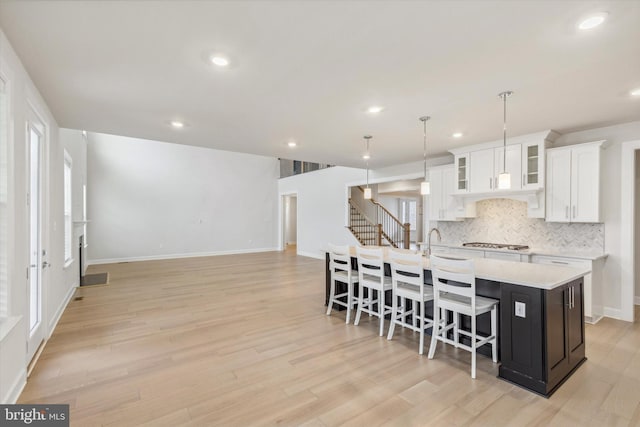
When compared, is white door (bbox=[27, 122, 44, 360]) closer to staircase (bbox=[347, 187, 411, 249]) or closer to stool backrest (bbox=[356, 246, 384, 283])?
stool backrest (bbox=[356, 246, 384, 283])

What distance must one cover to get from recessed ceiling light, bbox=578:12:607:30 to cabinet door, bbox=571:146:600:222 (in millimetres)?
2774

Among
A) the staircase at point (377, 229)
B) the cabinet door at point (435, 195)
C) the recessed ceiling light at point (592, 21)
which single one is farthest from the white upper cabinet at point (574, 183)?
the staircase at point (377, 229)

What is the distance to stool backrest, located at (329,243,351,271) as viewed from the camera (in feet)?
13.1

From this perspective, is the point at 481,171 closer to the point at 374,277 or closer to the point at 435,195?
the point at 435,195

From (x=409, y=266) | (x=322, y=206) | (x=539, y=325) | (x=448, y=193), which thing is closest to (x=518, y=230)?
(x=448, y=193)

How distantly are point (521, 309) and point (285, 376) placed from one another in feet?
6.97

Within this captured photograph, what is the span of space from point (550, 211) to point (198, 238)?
9.35 metres

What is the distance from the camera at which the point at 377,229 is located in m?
8.63

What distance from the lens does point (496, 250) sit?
4.63 m

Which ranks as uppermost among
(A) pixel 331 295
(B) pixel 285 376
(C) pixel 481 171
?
(C) pixel 481 171

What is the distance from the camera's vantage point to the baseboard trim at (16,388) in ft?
7.18

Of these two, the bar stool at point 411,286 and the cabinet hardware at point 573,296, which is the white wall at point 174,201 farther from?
the cabinet hardware at point 573,296

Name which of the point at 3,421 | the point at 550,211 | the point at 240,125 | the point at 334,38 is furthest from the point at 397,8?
the point at 550,211

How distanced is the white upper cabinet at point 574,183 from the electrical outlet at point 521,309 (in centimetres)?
256
